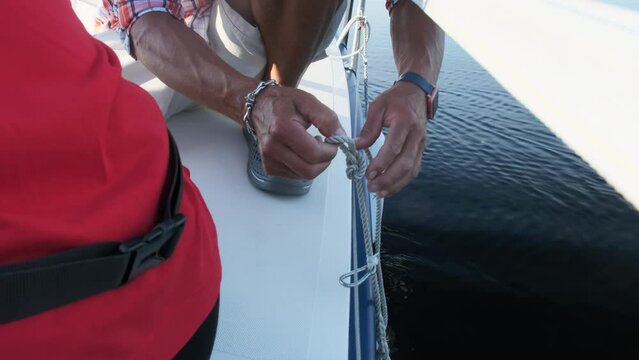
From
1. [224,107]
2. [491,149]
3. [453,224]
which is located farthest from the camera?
[491,149]

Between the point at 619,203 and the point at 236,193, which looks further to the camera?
the point at 619,203

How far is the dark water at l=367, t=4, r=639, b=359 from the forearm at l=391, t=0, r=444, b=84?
0.84 metres

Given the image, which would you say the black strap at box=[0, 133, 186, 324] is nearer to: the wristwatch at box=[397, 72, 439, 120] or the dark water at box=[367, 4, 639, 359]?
the wristwatch at box=[397, 72, 439, 120]

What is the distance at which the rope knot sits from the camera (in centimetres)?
65

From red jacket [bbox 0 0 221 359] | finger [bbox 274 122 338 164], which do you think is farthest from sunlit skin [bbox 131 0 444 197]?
red jacket [bbox 0 0 221 359]

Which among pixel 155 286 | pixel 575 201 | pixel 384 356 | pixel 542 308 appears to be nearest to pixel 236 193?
pixel 384 356

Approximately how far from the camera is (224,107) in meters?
0.84

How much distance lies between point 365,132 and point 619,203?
2302 millimetres

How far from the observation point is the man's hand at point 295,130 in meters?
0.65

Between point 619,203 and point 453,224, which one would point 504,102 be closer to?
point 619,203

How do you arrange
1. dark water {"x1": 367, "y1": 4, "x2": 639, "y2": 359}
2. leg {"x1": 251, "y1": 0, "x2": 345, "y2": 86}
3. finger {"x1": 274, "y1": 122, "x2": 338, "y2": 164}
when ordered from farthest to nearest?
1. dark water {"x1": 367, "y1": 4, "x2": 639, "y2": 359}
2. leg {"x1": 251, "y1": 0, "x2": 345, "y2": 86}
3. finger {"x1": 274, "y1": 122, "x2": 338, "y2": 164}

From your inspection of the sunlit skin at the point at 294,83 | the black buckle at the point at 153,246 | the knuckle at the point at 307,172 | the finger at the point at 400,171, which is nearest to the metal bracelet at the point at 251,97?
the sunlit skin at the point at 294,83

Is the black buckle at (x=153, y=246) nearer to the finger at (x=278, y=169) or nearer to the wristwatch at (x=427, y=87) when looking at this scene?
the finger at (x=278, y=169)

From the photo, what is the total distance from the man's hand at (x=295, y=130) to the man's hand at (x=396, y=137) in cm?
12
